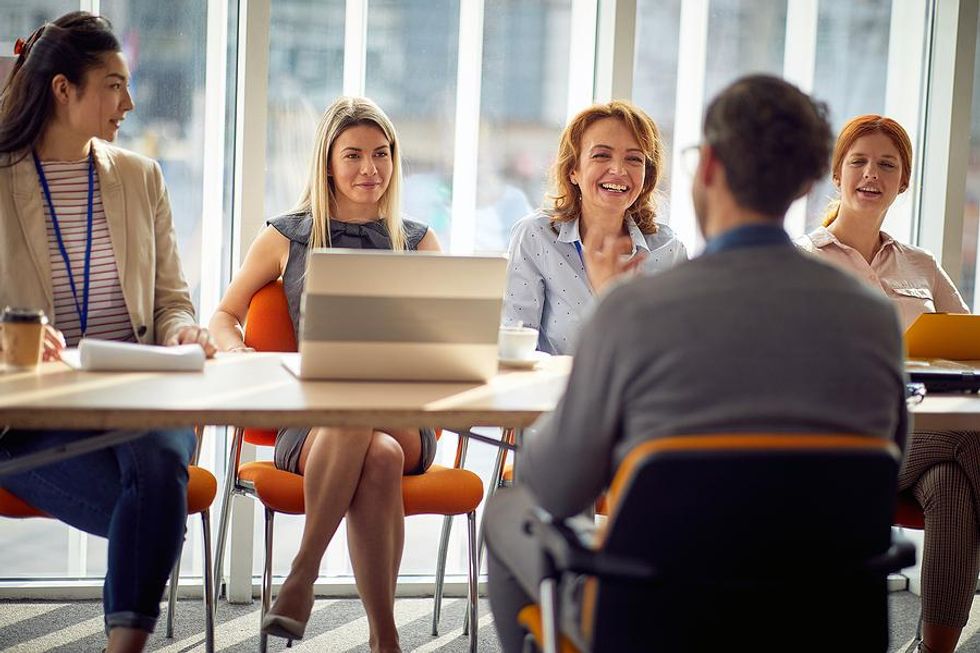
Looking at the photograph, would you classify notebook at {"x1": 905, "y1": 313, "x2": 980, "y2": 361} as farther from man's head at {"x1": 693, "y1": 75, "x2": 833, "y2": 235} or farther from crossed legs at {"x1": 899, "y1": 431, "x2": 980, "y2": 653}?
man's head at {"x1": 693, "y1": 75, "x2": 833, "y2": 235}

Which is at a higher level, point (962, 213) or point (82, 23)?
point (82, 23)

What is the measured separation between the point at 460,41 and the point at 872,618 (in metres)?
2.46

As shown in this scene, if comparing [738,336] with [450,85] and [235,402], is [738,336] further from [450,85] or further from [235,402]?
[450,85]

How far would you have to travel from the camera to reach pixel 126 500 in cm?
222

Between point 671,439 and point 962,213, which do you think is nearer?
point 671,439

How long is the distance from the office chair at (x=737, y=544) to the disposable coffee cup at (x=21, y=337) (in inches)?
43.6

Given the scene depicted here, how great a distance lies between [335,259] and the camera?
200 centimetres

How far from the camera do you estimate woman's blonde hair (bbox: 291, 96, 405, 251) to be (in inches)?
120

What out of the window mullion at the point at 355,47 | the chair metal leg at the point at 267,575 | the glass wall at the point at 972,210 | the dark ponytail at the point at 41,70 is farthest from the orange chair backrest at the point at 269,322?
the glass wall at the point at 972,210

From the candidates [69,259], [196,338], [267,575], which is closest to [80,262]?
[69,259]

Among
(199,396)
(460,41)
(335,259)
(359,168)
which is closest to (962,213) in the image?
(460,41)

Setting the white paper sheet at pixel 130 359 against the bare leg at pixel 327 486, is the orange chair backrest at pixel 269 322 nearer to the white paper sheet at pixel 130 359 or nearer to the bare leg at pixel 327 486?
the bare leg at pixel 327 486

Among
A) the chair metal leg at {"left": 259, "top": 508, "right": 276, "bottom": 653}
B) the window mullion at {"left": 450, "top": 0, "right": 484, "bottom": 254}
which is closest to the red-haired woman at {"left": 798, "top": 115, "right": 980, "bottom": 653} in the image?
the window mullion at {"left": 450, "top": 0, "right": 484, "bottom": 254}

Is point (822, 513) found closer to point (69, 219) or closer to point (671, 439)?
point (671, 439)
